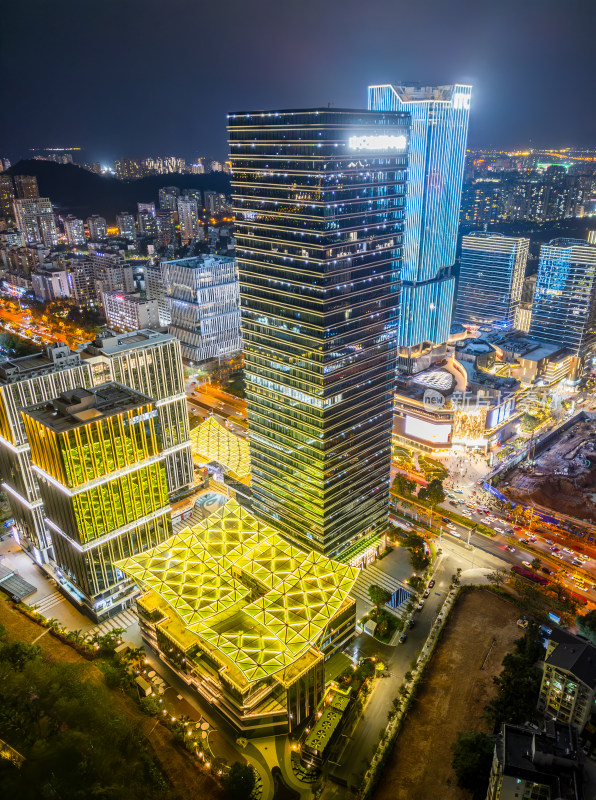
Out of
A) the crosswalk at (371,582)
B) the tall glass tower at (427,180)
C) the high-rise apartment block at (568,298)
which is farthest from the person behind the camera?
the high-rise apartment block at (568,298)

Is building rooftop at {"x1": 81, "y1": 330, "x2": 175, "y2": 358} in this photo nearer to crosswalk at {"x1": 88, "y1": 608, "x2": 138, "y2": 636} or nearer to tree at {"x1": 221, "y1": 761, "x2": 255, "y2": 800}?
crosswalk at {"x1": 88, "y1": 608, "x2": 138, "y2": 636}

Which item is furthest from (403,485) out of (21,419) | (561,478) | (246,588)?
(21,419)

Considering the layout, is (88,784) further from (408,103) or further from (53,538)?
(408,103)

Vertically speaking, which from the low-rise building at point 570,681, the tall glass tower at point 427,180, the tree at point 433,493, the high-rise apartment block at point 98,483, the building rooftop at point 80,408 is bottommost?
the tree at point 433,493

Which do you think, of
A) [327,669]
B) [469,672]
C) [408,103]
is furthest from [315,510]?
[408,103]

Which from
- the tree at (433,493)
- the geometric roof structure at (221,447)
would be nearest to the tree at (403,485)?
the tree at (433,493)

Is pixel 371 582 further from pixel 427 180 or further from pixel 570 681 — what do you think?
pixel 427 180

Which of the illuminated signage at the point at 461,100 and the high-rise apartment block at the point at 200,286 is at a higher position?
the illuminated signage at the point at 461,100

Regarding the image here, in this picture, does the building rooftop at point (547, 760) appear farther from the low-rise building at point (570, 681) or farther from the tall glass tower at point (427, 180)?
the tall glass tower at point (427, 180)
